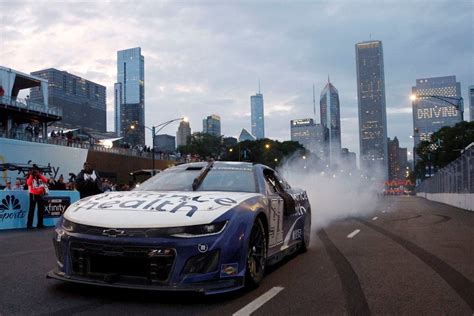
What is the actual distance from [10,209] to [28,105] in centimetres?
4774

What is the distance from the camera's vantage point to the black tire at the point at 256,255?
5066 millimetres

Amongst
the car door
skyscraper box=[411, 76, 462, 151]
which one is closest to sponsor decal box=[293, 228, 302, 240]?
the car door

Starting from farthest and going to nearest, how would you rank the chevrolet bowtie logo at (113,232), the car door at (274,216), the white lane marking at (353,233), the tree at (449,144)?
the tree at (449,144) < the white lane marking at (353,233) < the car door at (274,216) < the chevrolet bowtie logo at (113,232)

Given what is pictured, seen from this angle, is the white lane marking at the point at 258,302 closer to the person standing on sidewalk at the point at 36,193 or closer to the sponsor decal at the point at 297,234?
the sponsor decal at the point at 297,234

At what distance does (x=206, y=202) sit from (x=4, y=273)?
311 centimetres

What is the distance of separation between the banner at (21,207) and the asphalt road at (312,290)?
6449mm

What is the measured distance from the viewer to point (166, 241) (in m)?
4.30

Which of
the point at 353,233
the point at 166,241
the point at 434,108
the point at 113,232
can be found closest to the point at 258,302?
the point at 166,241

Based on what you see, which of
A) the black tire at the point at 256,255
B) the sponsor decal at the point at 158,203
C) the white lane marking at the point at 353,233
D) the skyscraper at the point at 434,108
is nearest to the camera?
the sponsor decal at the point at 158,203

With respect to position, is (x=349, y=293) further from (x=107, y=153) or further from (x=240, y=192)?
(x=107, y=153)

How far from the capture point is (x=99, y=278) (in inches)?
175

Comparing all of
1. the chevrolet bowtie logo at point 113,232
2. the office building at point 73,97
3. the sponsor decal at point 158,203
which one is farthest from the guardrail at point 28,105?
the office building at point 73,97

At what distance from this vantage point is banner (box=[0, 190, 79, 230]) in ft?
46.9

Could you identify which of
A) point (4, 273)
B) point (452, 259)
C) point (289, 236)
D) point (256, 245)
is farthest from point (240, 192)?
point (452, 259)
